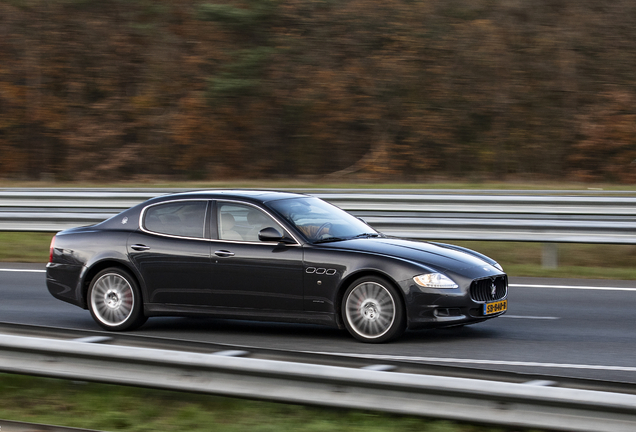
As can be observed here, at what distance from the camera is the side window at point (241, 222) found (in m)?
8.42

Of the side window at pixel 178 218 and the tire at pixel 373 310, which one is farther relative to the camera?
the side window at pixel 178 218

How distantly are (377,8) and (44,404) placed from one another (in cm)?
2431

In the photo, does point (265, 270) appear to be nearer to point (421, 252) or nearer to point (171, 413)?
point (421, 252)

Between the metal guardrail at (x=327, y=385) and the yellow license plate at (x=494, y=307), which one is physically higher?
the yellow license plate at (x=494, y=307)

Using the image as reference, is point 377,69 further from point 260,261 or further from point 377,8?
point 260,261

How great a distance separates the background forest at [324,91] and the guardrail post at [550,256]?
12.7m

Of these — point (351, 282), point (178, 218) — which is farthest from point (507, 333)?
point (178, 218)

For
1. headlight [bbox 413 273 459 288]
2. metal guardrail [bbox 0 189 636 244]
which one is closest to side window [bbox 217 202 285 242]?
headlight [bbox 413 273 459 288]

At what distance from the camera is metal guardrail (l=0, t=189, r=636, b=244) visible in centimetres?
1254

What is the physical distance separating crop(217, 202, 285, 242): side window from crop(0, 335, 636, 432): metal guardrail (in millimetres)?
3220

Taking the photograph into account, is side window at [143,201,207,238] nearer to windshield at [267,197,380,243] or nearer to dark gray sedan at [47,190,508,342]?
dark gray sedan at [47,190,508,342]

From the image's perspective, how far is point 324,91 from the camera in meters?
28.1

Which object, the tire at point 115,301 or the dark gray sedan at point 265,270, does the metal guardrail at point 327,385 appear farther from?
the tire at point 115,301

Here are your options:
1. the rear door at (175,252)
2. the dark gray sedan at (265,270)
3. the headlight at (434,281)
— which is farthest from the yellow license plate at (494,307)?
the rear door at (175,252)
